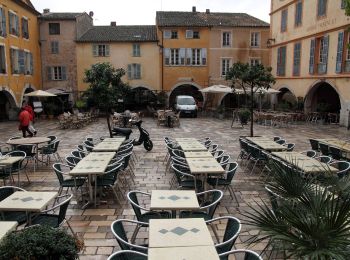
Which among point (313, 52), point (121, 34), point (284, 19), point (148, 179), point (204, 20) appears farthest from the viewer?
point (204, 20)

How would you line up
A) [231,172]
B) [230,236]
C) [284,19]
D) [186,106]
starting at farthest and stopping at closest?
1. [186,106]
2. [284,19]
3. [231,172]
4. [230,236]

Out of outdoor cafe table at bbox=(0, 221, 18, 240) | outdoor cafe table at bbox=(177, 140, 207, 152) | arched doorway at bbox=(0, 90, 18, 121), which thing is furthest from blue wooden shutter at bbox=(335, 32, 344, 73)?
arched doorway at bbox=(0, 90, 18, 121)

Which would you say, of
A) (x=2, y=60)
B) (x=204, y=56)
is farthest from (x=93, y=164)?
(x=204, y=56)

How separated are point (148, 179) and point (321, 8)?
17398 millimetres

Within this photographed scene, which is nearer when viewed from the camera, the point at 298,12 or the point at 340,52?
the point at 340,52

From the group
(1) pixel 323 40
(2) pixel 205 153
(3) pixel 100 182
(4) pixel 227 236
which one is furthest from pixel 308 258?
(1) pixel 323 40

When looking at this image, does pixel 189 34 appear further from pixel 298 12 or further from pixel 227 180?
pixel 227 180

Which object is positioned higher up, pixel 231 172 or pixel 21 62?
pixel 21 62

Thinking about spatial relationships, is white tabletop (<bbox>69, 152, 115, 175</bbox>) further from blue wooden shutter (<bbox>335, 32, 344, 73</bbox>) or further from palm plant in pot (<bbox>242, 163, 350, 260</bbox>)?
blue wooden shutter (<bbox>335, 32, 344, 73</bbox>)

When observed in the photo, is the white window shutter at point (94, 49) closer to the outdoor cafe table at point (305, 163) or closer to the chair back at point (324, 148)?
the chair back at point (324, 148)

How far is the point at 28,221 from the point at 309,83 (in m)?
20.9

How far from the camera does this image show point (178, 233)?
370 centimetres

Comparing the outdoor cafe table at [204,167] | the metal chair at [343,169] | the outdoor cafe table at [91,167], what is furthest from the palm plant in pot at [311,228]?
the outdoor cafe table at [91,167]

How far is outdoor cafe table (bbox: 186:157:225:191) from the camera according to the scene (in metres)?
6.43
